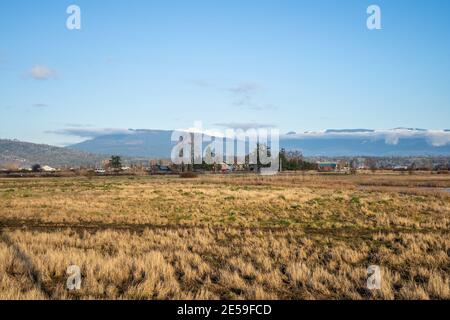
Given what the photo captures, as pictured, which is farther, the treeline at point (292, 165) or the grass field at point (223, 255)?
the treeline at point (292, 165)

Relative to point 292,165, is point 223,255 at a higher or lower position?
lower

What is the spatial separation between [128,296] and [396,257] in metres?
8.62

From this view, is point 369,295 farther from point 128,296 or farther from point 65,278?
point 65,278

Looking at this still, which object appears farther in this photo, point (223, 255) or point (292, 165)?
point (292, 165)

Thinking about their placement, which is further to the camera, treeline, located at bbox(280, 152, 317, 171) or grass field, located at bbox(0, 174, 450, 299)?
treeline, located at bbox(280, 152, 317, 171)

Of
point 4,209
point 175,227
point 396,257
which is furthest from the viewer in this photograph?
point 4,209

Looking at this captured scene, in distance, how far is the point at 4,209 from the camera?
2892 cm

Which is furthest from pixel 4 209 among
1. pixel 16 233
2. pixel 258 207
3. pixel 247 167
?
pixel 247 167

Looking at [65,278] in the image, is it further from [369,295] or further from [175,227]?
[175,227]

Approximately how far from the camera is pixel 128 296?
32.0 ft

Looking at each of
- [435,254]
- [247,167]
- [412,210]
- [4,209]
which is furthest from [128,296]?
[247,167]

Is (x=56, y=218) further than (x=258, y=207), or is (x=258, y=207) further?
(x=258, y=207)
